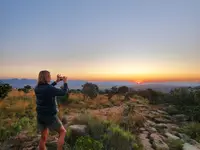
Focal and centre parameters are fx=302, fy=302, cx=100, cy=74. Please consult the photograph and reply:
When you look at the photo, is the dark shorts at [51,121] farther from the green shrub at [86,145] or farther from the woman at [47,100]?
the green shrub at [86,145]


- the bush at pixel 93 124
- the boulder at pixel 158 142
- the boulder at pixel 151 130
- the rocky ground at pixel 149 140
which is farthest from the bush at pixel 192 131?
the bush at pixel 93 124

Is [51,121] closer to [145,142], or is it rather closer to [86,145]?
[86,145]

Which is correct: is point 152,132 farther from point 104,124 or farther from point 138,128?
point 104,124

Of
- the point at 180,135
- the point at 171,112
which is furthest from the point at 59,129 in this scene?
the point at 171,112

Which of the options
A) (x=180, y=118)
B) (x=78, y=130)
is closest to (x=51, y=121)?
(x=78, y=130)

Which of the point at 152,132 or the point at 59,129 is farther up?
the point at 59,129

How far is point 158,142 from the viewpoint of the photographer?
9.32m

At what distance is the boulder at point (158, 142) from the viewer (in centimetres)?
884

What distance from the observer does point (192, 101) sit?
19438 millimetres

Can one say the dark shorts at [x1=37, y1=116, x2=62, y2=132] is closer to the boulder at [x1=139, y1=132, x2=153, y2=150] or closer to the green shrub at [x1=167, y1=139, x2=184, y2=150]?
the boulder at [x1=139, y1=132, x2=153, y2=150]

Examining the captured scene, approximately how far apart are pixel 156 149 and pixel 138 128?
2047 mm

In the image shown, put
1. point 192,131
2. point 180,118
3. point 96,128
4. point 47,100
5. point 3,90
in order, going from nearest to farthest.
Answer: point 47,100 → point 96,128 → point 192,131 → point 180,118 → point 3,90

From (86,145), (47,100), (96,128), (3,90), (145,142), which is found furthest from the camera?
(3,90)

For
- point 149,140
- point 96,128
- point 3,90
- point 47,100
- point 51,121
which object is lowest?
point 149,140
